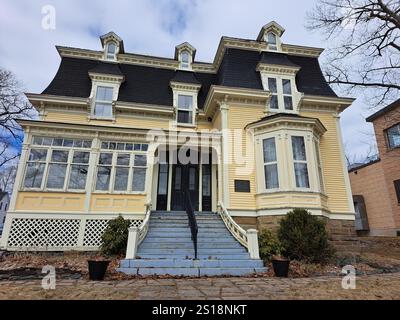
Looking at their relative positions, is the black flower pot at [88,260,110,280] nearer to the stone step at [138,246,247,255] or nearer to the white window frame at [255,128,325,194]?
the stone step at [138,246,247,255]

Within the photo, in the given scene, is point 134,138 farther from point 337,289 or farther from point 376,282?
point 376,282

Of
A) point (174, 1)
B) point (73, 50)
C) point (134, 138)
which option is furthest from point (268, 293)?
point (73, 50)

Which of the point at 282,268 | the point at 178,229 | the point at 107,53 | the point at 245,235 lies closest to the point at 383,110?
the point at 245,235

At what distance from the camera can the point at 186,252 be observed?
6762mm

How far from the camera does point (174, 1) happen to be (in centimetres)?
948

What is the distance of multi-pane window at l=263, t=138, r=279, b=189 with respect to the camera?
930 cm

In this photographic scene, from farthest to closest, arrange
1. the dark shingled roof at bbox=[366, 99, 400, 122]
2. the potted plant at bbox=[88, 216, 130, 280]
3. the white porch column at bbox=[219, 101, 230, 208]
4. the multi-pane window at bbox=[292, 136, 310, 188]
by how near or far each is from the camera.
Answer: the dark shingled roof at bbox=[366, 99, 400, 122] → the white porch column at bbox=[219, 101, 230, 208] → the multi-pane window at bbox=[292, 136, 310, 188] → the potted plant at bbox=[88, 216, 130, 280]

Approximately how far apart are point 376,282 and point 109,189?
8.24m

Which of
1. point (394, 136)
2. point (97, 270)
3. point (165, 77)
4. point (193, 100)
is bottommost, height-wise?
point (97, 270)

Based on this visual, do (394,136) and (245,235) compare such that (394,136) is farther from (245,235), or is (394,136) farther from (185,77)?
(245,235)

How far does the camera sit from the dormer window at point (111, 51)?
12.9 meters

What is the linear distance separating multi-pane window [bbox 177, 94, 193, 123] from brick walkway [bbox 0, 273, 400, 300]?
26.8 feet

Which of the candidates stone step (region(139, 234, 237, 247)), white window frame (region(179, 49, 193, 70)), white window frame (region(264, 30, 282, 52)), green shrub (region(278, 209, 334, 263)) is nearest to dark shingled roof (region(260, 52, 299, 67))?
white window frame (region(264, 30, 282, 52))

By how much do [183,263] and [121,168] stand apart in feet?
15.4
